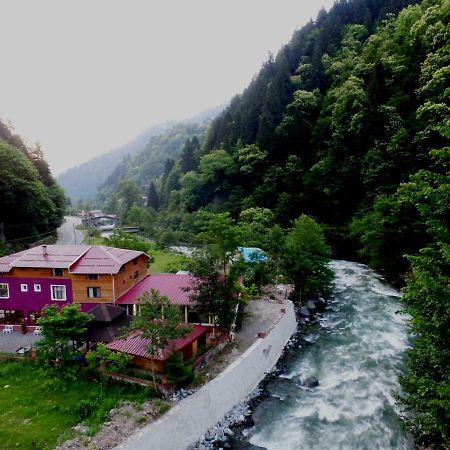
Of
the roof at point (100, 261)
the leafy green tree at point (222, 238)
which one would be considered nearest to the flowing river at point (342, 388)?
the leafy green tree at point (222, 238)

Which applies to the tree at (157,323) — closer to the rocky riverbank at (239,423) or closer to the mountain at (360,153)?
the rocky riverbank at (239,423)

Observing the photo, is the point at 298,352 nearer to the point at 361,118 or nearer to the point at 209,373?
the point at 209,373

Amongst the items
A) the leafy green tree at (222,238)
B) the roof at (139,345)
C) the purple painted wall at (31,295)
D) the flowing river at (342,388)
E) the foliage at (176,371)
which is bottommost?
the flowing river at (342,388)

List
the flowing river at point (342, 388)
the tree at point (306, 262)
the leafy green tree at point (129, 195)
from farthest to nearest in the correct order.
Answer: the leafy green tree at point (129, 195), the tree at point (306, 262), the flowing river at point (342, 388)

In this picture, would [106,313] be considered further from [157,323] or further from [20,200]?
[20,200]

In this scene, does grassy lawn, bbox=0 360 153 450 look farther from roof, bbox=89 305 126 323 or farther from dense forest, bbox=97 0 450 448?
dense forest, bbox=97 0 450 448

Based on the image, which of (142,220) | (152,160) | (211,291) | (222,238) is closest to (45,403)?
(211,291)

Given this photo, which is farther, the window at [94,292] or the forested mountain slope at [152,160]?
the forested mountain slope at [152,160]
